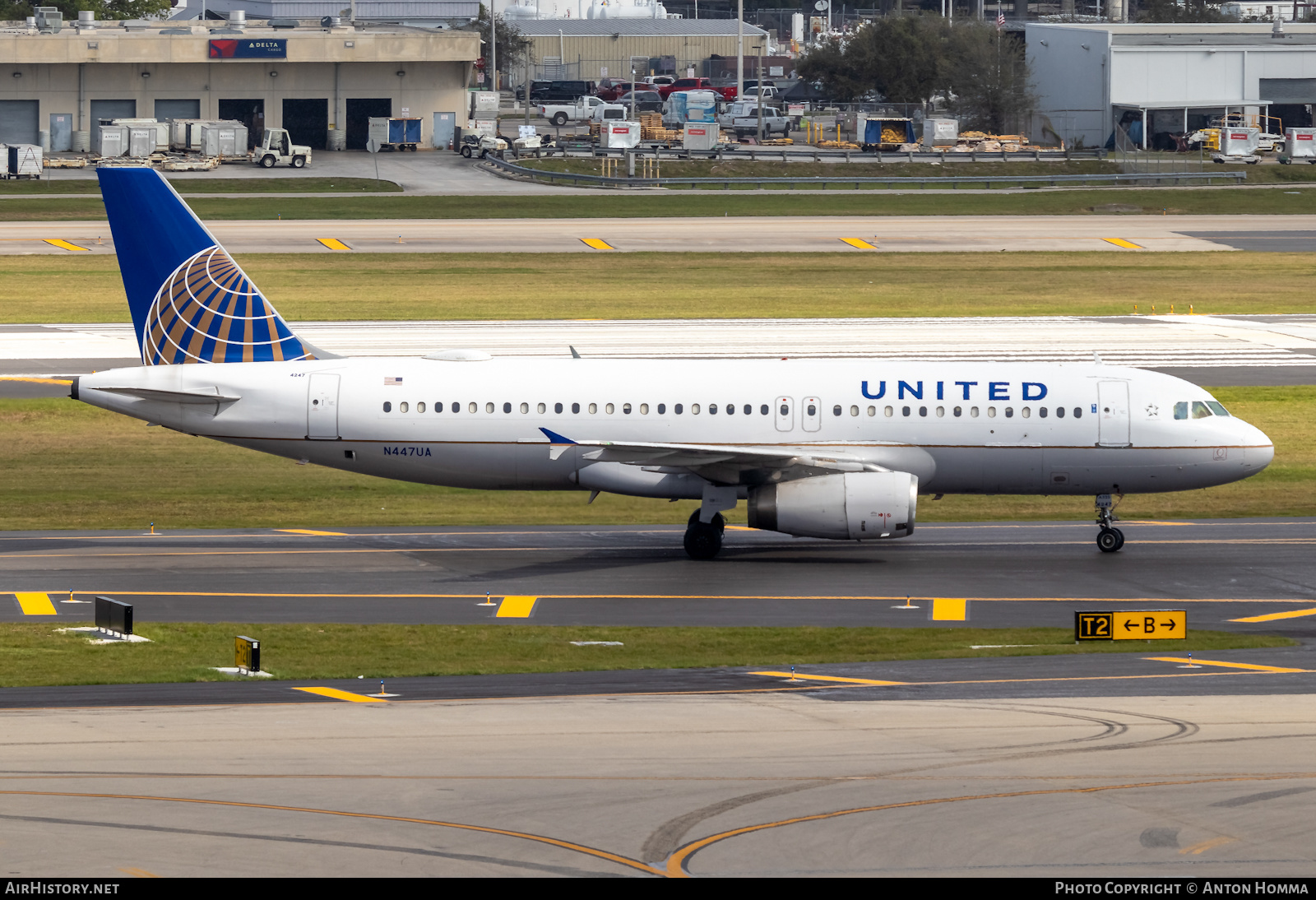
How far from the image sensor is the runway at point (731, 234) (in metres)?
88.1

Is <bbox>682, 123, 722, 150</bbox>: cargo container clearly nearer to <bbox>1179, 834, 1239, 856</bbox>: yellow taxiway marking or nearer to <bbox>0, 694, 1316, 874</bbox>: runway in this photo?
<bbox>0, 694, 1316, 874</bbox>: runway

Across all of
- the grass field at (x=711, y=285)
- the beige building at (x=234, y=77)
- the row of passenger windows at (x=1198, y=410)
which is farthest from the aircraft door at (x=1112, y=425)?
the beige building at (x=234, y=77)

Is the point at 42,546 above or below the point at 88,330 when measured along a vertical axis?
below

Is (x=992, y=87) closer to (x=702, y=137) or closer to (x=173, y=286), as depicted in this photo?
(x=702, y=137)

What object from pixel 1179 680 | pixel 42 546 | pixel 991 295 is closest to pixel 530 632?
pixel 1179 680

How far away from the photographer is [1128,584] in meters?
34.8

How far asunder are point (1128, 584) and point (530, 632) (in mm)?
12592

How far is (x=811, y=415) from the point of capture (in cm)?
3734

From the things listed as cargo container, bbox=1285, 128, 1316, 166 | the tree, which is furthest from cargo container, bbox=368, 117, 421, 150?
cargo container, bbox=1285, 128, 1316, 166

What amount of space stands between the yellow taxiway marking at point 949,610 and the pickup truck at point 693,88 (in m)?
146

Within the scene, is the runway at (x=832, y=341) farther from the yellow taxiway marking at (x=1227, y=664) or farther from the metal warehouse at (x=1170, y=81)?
the metal warehouse at (x=1170, y=81)

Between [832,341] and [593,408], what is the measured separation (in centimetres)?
2894

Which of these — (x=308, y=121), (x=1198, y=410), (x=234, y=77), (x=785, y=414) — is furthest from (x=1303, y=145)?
(x=785, y=414)

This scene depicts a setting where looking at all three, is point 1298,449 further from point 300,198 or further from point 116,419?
point 300,198
